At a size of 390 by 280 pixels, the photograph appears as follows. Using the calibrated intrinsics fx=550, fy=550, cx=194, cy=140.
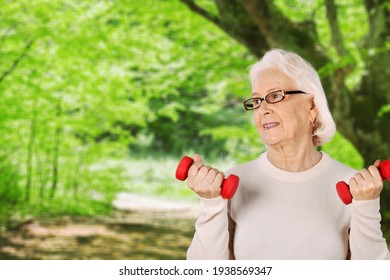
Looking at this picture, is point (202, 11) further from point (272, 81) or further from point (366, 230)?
point (366, 230)

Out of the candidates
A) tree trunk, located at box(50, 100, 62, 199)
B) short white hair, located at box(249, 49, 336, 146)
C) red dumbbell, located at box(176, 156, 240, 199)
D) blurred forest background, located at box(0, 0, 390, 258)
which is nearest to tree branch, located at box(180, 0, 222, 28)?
blurred forest background, located at box(0, 0, 390, 258)

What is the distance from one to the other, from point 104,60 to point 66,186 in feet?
3.27

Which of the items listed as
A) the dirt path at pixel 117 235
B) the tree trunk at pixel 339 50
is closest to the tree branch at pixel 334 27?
the tree trunk at pixel 339 50

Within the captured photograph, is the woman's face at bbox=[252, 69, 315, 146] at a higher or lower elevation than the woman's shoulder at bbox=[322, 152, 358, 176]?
higher

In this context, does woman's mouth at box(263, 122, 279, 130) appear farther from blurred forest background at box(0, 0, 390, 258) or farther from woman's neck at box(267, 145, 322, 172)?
blurred forest background at box(0, 0, 390, 258)

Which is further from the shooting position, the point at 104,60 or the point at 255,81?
the point at 104,60

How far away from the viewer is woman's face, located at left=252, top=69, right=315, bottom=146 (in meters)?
0.99

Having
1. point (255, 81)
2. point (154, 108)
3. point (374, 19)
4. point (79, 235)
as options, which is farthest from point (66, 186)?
point (255, 81)

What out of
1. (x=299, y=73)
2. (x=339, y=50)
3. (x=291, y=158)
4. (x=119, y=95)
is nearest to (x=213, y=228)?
(x=291, y=158)

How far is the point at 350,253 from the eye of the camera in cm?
98

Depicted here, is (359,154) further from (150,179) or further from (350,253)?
(350,253)

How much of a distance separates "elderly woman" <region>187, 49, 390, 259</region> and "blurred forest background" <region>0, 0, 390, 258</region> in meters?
2.69

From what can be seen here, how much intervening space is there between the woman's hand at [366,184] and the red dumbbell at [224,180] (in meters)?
0.19

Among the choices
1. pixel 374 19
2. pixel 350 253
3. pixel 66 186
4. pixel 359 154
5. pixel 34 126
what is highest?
pixel 350 253
